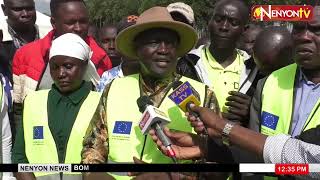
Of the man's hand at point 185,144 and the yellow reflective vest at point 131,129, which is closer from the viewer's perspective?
the man's hand at point 185,144

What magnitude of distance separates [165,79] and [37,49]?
4.87 ft

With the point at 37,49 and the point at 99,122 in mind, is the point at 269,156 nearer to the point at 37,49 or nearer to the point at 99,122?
the point at 99,122

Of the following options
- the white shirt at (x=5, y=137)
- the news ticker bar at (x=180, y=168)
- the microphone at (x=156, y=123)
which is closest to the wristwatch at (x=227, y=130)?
the news ticker bar at (x=180, y=168)

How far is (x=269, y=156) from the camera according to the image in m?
2.65

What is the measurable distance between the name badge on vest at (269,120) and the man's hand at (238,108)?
1.07 ft

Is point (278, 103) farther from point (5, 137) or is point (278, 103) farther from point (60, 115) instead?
point (5, 137)

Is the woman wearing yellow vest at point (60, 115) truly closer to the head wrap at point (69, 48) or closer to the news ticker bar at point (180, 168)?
the head wrap at point (69, 48)

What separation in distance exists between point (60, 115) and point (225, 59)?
4.55 ft

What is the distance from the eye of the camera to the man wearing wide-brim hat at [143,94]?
115 inches

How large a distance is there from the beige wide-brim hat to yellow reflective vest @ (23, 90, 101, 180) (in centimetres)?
43

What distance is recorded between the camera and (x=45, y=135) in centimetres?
327

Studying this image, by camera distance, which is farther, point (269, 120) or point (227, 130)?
point (269, 120)

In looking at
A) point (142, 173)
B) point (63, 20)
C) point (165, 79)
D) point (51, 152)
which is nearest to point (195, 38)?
point (165, 79)

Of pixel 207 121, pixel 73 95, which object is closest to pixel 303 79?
pixel 207 121
